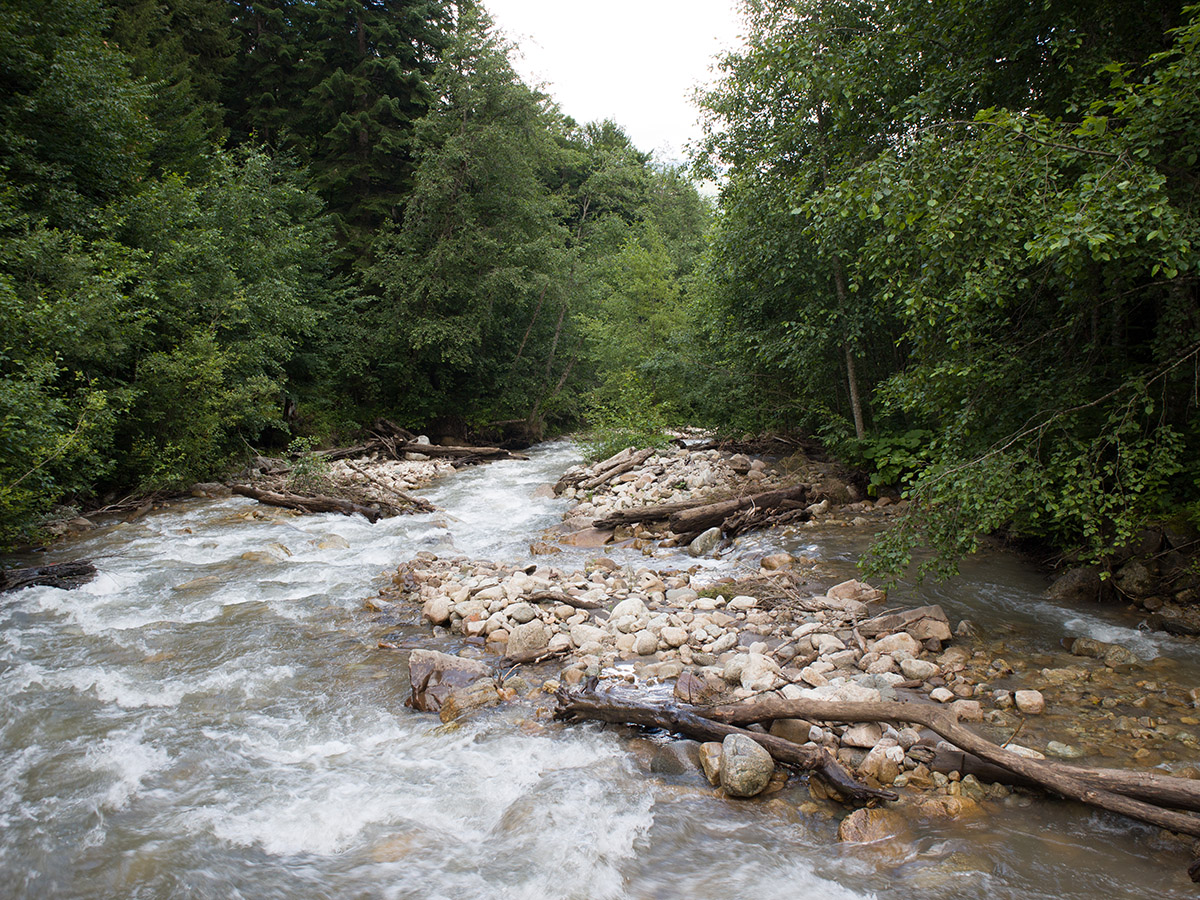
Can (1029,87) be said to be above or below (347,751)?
above

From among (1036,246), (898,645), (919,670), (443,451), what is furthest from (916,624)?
(443,451)

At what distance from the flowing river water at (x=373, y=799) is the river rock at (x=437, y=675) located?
149mm

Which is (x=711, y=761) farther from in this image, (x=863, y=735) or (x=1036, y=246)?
→ (x=1036, y=246)

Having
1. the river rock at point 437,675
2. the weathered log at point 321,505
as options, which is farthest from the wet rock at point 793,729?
the weathered log at point 321,505

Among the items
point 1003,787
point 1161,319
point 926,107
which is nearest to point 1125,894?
point 1003,787

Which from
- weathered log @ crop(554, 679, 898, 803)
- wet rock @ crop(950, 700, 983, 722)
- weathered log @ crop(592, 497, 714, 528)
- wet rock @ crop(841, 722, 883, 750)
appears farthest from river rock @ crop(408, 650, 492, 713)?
weathered log @ crop(592, 497, 714, 528)

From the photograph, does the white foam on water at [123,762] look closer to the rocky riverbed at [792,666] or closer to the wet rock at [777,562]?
the rocky riverbed at [792,666]

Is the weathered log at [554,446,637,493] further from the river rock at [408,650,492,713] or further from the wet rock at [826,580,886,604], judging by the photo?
the river rock at [408,650,492,713]

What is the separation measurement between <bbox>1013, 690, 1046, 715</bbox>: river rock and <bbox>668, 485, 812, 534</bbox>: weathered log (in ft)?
18.1

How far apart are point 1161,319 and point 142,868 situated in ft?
25.8

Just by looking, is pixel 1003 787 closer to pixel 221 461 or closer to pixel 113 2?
pixel 221 461

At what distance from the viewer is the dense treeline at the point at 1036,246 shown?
157 inches

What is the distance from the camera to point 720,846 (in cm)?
329

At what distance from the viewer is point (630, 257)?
22422 mm
